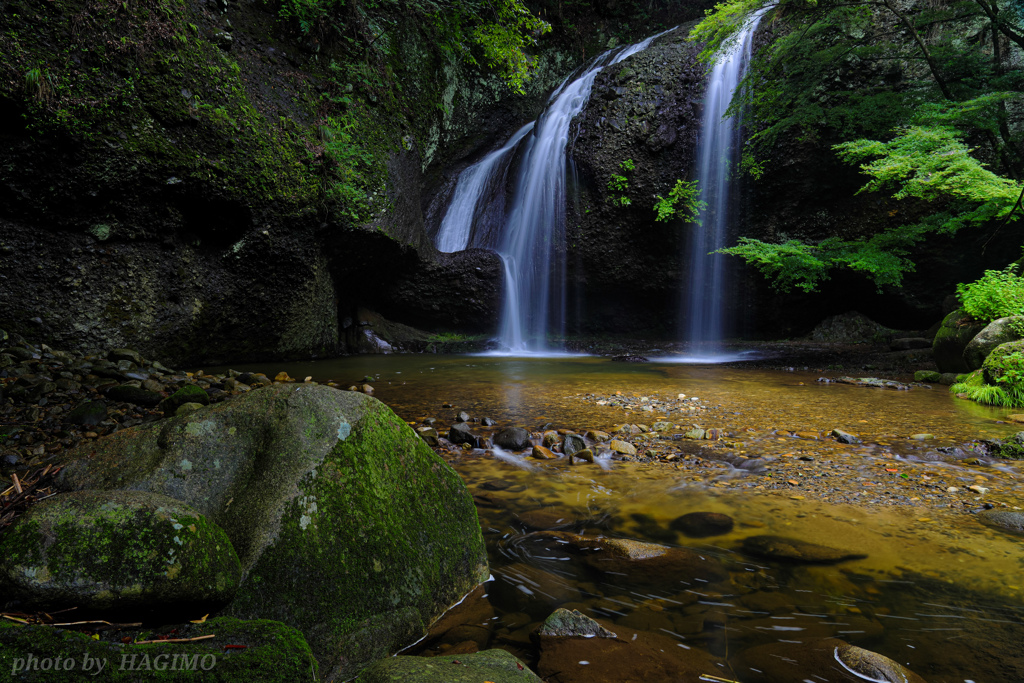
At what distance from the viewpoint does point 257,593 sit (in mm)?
1488

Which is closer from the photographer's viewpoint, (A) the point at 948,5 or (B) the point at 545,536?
(B) the point at 545,536

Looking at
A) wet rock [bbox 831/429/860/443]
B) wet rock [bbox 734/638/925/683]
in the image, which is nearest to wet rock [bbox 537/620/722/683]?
wet rock [bbox 734/638/925/683]

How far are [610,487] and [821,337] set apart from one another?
530 inches

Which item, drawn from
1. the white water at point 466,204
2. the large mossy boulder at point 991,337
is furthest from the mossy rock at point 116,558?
the white water at point 466,204

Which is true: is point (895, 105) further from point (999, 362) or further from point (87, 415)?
point (87, 415)

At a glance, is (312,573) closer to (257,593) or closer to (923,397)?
(257,593)

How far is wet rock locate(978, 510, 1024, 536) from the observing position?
8.06 ft

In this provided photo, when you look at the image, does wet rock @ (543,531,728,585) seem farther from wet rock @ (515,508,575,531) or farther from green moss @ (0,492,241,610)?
green moss @ (0,492,241,610)

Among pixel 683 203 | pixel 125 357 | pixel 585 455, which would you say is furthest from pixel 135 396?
pixel 683 203

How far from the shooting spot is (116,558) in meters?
1.30

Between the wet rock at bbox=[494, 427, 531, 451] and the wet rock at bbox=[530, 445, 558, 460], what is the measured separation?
156 millimetres

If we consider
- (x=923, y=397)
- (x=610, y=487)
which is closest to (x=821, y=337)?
(x=923, y=397)

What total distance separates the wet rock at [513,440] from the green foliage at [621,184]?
1107cm

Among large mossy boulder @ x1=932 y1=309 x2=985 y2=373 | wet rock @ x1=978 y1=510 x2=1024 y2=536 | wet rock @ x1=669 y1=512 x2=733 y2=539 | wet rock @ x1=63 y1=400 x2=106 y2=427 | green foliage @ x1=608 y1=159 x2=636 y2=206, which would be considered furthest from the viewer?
green foliage @ x1=608 y1=159 x2=636 y2=206
